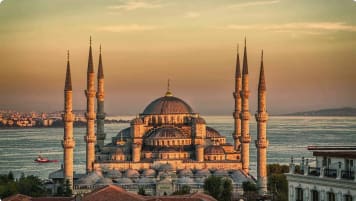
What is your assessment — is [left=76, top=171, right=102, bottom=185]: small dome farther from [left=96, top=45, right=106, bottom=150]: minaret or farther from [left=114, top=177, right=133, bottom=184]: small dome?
[left=96, top=45, right=106, bottom=150]: minaret

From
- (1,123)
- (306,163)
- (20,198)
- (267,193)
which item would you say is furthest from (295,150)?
(306,163)

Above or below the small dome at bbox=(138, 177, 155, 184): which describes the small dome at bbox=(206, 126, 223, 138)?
above

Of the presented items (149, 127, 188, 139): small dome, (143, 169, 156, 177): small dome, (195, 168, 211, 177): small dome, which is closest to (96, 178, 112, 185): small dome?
(143, 169, 156, 177): small dome

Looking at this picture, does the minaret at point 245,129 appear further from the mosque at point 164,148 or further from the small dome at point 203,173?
the small dome at point 203,173

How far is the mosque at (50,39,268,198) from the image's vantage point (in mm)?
66562

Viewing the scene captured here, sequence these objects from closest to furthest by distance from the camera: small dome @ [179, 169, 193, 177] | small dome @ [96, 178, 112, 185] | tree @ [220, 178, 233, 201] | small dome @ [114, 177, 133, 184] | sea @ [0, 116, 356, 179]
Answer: tree @ [220, 178, 233, 201]
small dome @ [96, 178, 112, 185]
small dome @ [114, 177, 133, 184]
small dome @ [179, 169, 193, 177]
sea @ [0, 116, 356, 179]

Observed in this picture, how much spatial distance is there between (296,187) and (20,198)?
17611 millimetres

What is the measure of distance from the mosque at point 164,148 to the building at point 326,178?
3299cm

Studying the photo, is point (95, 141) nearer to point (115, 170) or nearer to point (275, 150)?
point (115, 170)

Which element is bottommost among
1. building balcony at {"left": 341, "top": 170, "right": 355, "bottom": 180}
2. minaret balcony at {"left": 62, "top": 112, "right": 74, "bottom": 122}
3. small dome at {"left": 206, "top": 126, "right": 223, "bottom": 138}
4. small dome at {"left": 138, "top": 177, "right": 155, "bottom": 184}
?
small dome at {"left": 138, "top": 177, "right": 155, "bottom": 184}

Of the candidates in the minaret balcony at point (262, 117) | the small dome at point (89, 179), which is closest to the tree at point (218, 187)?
the minaret balcony at point (262, 117)

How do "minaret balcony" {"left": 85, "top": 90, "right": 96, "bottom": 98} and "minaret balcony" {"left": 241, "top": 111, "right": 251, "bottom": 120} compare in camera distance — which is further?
"minaret balcony" {"left": 85, "top": 90, "right": 96, "bottom": 98}

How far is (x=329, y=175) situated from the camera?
2841 centimetres

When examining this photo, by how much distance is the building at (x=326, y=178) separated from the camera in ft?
90.4
